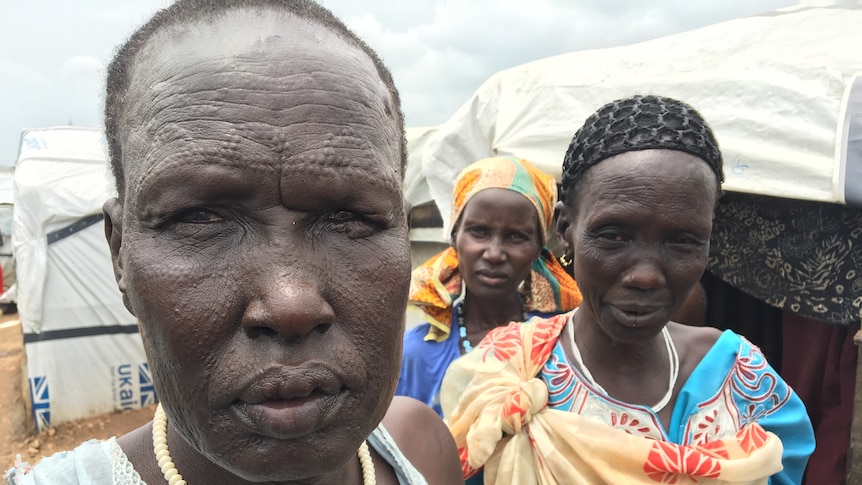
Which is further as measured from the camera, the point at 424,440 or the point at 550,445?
the point at 550,445

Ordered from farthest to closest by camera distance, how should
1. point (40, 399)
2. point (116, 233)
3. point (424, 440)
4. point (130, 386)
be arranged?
point (130, 386)
point (40, 399)
point (424, 440)
point (116, 233)

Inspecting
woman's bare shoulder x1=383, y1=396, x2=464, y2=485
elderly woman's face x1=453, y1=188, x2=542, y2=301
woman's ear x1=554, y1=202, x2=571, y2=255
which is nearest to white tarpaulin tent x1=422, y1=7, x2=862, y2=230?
elderly woman's face x1=453, y1=188, x2=542, y2=301

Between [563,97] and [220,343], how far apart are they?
11.5 feet

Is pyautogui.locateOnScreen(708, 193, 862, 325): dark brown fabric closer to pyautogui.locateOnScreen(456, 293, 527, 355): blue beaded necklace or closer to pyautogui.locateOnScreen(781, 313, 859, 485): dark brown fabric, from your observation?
pyautogui.locateOnScreen(781, 313, 859, 485): dark brown fabric

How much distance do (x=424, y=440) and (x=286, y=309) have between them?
800mm

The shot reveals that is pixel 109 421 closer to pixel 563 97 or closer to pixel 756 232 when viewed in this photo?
pixel 563 97

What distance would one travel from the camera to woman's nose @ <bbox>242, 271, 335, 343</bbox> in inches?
30.4

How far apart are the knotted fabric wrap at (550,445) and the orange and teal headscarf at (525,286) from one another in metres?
0.94

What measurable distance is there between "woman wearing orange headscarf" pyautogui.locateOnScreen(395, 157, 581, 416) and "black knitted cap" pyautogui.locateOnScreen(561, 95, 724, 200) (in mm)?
907

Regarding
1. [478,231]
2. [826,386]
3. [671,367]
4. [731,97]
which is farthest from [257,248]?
[826,386]

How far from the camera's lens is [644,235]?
1.58m

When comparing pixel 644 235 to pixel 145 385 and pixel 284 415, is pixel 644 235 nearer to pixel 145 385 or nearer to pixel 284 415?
pixel 284 415

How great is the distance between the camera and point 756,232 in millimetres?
3070

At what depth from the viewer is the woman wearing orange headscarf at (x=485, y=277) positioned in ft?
8.66
